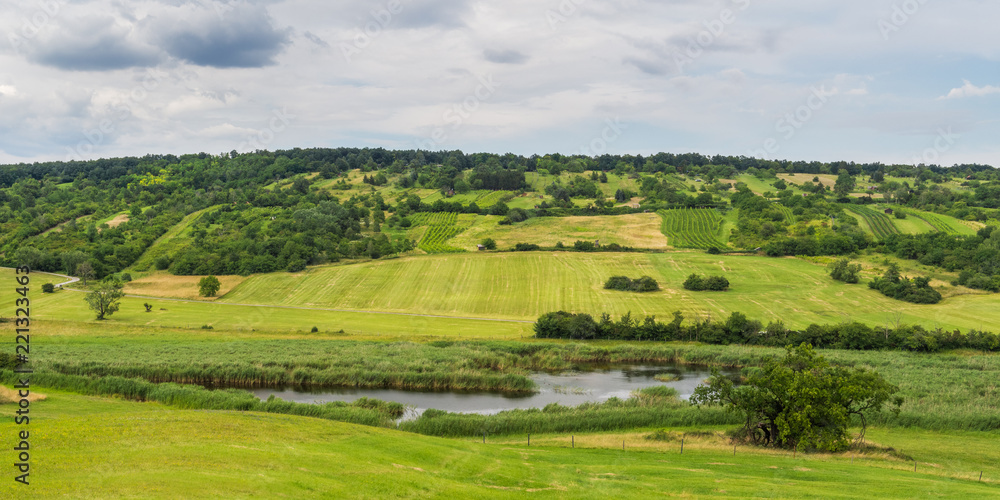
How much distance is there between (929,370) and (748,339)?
63.3ft

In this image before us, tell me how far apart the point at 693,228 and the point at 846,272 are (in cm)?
4187

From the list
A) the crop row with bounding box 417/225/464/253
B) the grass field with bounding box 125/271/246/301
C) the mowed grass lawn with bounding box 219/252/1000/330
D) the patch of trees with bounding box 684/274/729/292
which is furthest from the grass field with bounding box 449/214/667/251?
the grass field with bounding box 125/271/246/301

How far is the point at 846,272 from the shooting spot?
9950 centimetres

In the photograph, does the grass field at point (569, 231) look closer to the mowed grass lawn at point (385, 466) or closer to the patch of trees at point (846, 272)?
the patch of trees at point (846, 272)

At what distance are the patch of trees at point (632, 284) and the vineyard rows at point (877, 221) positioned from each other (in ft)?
194

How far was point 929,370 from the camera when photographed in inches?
2320

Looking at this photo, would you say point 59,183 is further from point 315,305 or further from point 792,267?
point 792,267

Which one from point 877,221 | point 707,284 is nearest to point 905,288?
point 707,284

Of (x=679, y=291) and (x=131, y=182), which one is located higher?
(x=131, y=182)

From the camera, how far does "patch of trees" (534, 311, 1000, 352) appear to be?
6938 cm

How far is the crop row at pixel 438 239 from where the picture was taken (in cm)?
12556

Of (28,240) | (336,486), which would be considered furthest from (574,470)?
(28,240)

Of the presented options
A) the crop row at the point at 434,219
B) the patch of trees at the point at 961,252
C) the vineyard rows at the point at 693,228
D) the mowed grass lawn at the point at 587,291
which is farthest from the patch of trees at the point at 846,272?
the crop row at the point at 434,219

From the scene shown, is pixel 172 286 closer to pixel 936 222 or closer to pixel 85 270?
pixel 85 270
